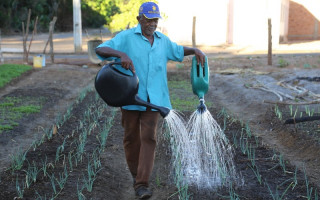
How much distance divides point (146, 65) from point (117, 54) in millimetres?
304

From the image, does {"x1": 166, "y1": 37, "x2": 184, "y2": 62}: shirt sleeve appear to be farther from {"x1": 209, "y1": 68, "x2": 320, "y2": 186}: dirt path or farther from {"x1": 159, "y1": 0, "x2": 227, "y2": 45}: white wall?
{"x1": 159, "y1": 0, "x2": 227, "y2": 45}: white wall

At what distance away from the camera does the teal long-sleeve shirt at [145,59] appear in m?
3.72

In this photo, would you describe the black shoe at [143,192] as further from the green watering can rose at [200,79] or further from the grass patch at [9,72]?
the grass patch at [9,72]

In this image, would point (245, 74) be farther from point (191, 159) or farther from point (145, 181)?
point (145, 181)

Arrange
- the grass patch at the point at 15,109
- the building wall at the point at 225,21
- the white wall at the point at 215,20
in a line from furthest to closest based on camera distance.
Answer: the white wall at the point at 215,20
the building wall at the point at 225,21
the grass patch at the point at 15,109

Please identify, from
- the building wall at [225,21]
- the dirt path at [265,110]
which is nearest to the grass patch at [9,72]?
the dirt path at [265,110]

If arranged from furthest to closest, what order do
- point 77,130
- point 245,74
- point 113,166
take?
point 245,74 < point 77,130 < point 113,166

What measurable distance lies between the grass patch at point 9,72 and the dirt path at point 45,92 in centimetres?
15

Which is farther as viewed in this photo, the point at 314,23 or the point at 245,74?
the point at 314,23

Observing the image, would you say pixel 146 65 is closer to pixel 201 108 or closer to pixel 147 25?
pixel 147 25

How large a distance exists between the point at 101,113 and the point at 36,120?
102cm

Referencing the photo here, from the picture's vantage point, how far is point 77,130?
619cm

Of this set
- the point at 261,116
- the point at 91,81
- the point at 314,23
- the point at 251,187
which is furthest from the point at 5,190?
the point at 314,23

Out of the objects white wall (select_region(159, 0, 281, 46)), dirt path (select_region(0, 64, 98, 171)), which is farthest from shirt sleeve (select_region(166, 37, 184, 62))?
white wall (select_region(159, 0, 281, 46))
